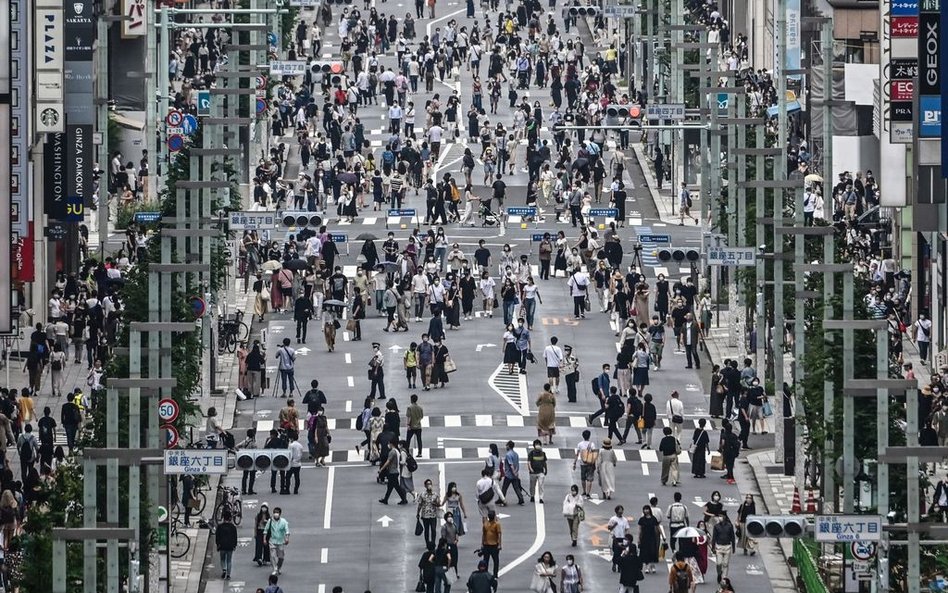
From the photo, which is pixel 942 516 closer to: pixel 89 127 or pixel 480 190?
pixel 89 127

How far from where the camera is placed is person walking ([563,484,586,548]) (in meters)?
66.2

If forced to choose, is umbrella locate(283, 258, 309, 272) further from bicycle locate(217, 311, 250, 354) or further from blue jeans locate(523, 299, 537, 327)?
blue jeans locate(523, 299, 537, 327)

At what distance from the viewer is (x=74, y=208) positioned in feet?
297

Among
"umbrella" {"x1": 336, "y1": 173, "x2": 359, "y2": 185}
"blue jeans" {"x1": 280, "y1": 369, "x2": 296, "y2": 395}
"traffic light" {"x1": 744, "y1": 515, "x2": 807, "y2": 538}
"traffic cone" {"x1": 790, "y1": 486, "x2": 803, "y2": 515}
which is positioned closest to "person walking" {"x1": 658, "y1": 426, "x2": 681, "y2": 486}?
"traffic cone" {"x1": 790, "y1": 486, "x2": 803, "y2": 515}

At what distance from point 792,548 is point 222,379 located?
2100 centimetres

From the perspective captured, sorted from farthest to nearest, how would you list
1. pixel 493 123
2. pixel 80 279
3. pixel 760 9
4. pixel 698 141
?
pixel 760 9
pixel 493 123
pixel 698 141
pixel 80 279

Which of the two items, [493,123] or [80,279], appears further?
[493,123]

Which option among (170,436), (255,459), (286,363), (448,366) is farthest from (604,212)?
(255,459)

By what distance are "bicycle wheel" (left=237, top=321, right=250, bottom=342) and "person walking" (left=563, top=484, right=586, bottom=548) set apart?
20.4m

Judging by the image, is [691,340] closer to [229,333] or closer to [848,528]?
[229,333]

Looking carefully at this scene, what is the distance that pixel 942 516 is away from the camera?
191 feet

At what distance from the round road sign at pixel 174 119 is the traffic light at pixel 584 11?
30185mm

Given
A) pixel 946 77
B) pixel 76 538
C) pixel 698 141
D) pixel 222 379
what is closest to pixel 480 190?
pixel 698 141

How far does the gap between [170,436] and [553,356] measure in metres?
18.4
